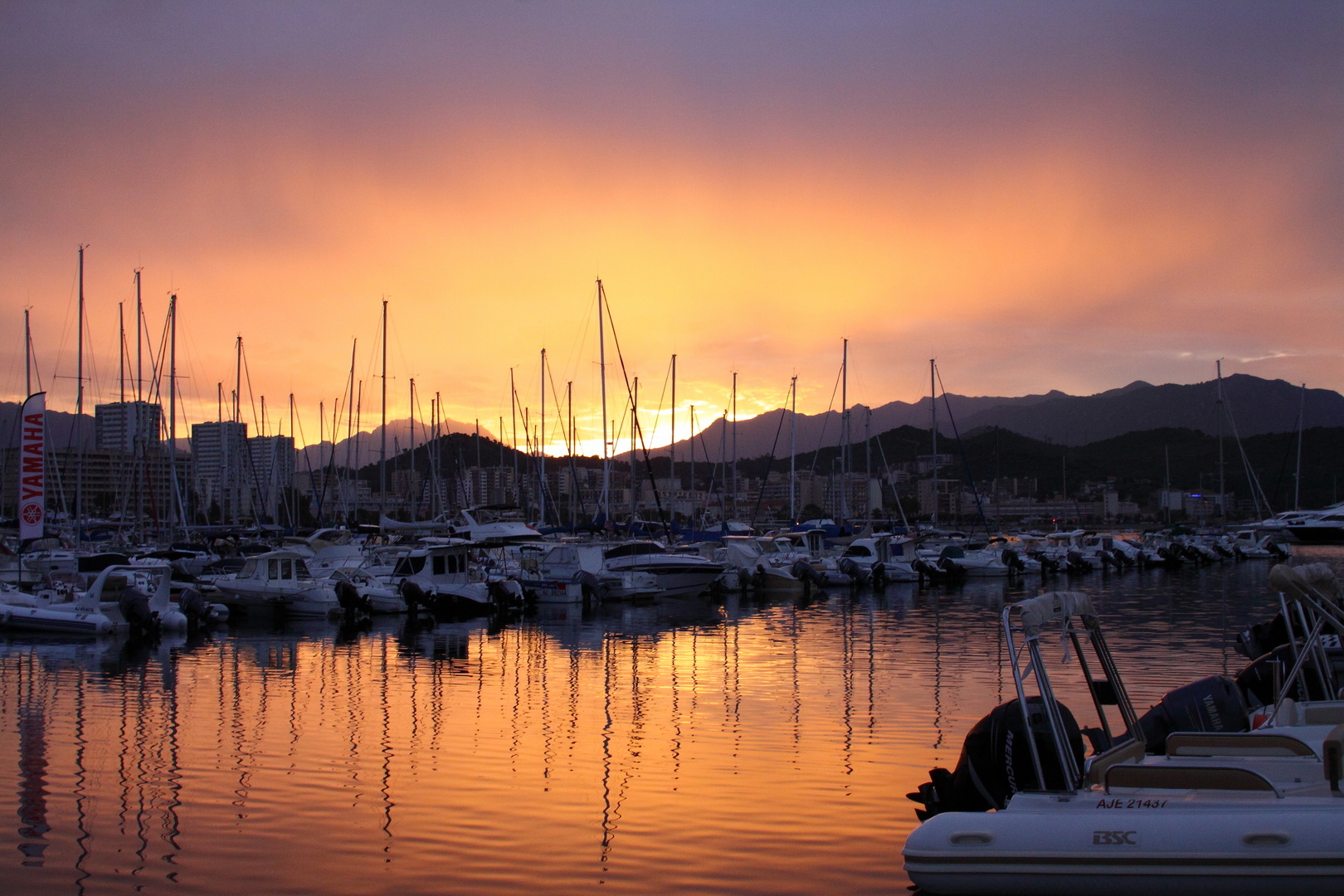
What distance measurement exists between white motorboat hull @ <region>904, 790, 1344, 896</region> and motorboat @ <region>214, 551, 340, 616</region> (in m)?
31.4

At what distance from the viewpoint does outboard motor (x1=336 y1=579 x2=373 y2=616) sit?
36.7 metres

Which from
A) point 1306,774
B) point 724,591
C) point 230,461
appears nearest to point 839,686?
point 1306,774

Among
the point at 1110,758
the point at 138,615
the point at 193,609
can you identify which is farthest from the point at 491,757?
the point at 193,609

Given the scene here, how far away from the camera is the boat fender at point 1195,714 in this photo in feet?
38.9

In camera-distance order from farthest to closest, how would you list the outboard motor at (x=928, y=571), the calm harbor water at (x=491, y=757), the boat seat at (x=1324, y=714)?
the outboard motor at (x=928, y=571)
the boat seat at (x=1324, y=714)
the calm harbor water at (x=491, y=757)

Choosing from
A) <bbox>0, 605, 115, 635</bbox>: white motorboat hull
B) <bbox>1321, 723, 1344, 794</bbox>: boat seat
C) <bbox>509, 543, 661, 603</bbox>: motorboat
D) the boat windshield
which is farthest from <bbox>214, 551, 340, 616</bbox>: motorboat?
<bbox>1321, 723, 1344, 794</bbox>: boat seat

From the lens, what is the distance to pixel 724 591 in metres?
48.3

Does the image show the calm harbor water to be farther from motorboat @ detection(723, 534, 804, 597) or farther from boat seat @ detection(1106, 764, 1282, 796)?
motorboat @ detection(723, 534, 804, 597)

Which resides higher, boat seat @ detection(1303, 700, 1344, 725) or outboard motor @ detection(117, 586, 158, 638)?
boat seat @ detection(1303, 700, 1344, 725)

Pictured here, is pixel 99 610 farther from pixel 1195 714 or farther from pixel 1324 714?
pixel 1324 714

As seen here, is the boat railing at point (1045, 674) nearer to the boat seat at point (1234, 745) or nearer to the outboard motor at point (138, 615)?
the boat seat at point (1234, 745)

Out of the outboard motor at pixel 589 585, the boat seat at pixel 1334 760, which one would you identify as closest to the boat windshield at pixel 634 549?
the outboard motor at pixel 589 585

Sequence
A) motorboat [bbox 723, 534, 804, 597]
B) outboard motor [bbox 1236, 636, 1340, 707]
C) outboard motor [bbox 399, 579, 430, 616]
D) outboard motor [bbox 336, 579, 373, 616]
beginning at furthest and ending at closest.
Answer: motorboat [bbox 723, 534, 804, 597] → outboard motor [bbox 399, 579, 430, 616] → outboard motor [bbox 336, 579, 373, 616] → outboard motor [bbox 1236, 636, 1340, 707]

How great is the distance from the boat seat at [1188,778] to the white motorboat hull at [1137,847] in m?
0.16
